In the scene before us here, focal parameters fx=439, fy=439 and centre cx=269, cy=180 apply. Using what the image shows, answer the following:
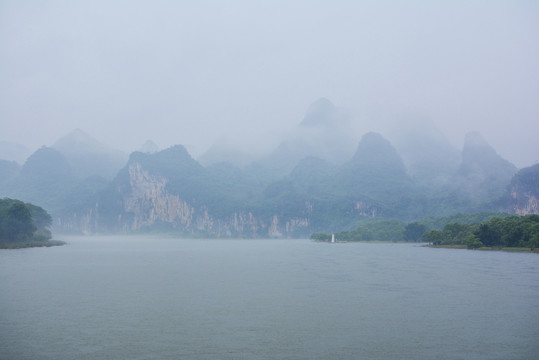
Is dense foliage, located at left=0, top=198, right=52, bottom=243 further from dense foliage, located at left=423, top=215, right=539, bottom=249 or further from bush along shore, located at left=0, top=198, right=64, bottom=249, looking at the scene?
dense foliage, located at left=423, top=215, right=539, bottom=249

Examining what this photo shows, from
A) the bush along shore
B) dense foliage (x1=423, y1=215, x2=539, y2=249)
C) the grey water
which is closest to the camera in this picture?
the grey water

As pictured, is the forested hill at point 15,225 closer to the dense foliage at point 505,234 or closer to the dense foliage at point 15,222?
the dense foliage at point 15,222

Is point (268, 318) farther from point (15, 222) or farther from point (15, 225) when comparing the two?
point (15, 225)

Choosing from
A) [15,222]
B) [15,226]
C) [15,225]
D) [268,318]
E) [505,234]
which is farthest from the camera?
[15,226]

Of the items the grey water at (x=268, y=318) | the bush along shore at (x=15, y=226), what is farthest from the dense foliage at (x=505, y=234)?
the bush along shore at (x=15, y=226)

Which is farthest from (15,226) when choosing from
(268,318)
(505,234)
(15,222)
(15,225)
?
(505,234)

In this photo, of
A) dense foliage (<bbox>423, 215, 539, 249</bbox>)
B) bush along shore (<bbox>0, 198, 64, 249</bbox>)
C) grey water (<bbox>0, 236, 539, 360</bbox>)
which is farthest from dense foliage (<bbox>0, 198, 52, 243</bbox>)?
dense foliage (<bbox>423, 215, 539, 249</bbox>)

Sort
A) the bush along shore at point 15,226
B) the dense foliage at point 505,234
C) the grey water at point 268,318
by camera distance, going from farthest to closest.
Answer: the bush along shore at point 15,226
the dense foliage at point 505,234
the grey water at point 268,318

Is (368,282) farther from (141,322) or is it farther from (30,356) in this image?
(30,356)

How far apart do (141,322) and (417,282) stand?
3255cm

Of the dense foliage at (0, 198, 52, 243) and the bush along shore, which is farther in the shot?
the dense foliage at (0, 198, 52, 243)

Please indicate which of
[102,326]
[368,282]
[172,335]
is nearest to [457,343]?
[172,335]

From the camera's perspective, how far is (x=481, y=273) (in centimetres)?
5862

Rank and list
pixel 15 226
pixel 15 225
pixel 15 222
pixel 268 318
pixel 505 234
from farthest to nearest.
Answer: pixel 15 226 < pixel 15 225 < pixel 15 222 < pixel 505 234 < pixel 268 318
